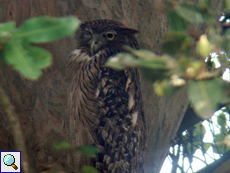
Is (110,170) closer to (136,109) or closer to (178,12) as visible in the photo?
(136,109)

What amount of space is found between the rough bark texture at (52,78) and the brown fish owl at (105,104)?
0.05m

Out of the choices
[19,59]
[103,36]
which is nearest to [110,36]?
[103,36]

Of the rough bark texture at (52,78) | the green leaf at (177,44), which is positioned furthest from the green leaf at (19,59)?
the rough bark texture at (52,78)

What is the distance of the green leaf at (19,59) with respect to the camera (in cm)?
53

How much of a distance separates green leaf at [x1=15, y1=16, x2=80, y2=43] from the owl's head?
122 centimetres

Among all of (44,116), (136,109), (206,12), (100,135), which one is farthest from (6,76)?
(206,12)

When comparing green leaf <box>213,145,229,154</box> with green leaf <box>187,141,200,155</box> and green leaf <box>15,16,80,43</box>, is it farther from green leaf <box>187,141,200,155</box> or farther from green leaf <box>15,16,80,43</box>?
green leaf <box>15,16,80,43</box>

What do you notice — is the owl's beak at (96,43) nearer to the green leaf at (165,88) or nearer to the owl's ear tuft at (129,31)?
the owl's ear tuft at (129,31)

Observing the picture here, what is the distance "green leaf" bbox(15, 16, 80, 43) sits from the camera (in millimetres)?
554

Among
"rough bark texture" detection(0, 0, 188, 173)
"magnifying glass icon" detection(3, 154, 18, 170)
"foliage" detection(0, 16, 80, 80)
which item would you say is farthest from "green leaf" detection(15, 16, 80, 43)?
"rough bark texture" detection(0, 0, 188, 173)

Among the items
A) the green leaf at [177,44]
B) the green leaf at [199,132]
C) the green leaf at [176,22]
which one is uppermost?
the green leaf at [176,22]

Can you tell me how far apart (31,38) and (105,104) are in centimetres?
120

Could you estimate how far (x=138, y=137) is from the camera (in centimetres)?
181

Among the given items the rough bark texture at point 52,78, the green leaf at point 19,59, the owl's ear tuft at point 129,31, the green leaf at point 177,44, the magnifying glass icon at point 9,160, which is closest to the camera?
the green leaf at point 19,59
